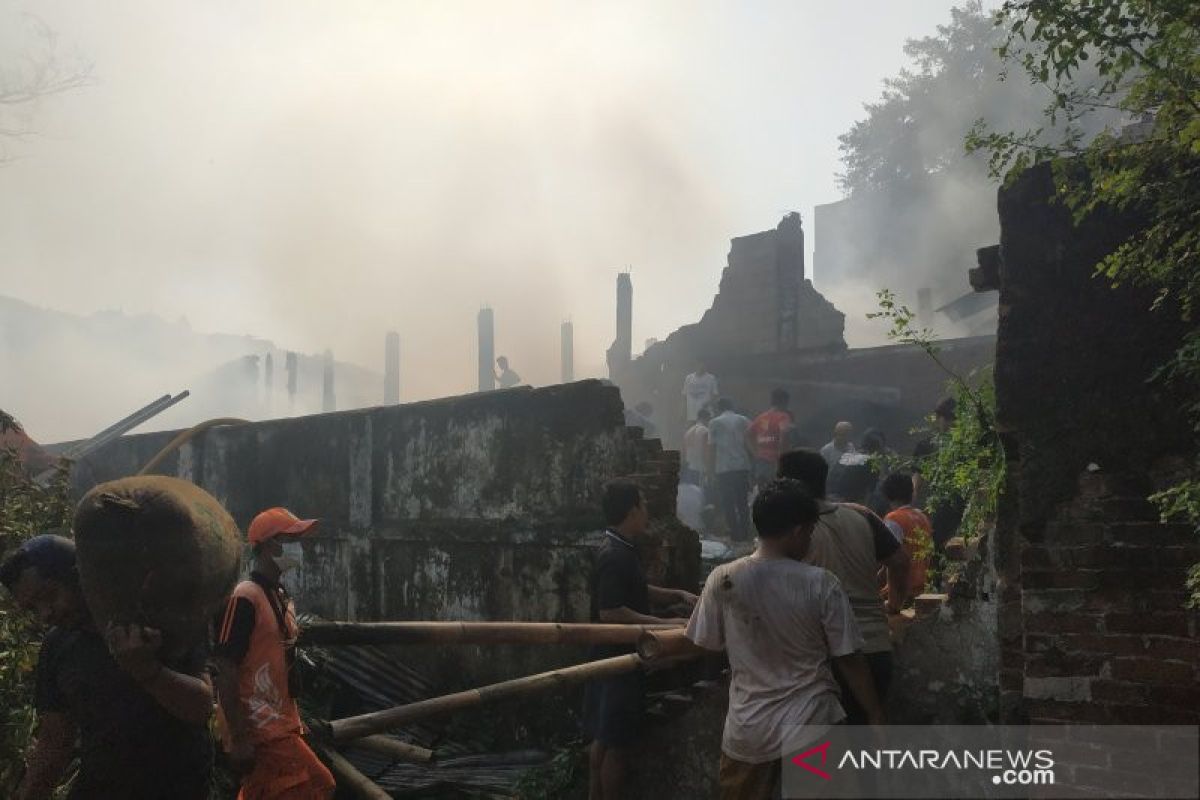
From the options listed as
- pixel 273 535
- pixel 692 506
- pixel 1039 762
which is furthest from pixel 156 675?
pixel 692 506

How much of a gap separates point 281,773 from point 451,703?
0.78 meters

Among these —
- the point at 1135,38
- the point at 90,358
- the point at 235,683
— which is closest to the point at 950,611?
the point at 1135,38

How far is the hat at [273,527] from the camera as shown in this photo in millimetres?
4375

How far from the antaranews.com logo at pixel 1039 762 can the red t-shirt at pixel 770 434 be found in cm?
777

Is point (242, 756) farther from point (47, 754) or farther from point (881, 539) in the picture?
point (881, 539)

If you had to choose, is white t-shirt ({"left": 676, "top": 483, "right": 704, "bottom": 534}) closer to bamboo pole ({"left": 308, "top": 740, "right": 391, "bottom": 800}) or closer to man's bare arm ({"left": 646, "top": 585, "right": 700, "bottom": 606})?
man's bare arm ({"left": 646, "top": 585, "right": 700, "bottom": 606})

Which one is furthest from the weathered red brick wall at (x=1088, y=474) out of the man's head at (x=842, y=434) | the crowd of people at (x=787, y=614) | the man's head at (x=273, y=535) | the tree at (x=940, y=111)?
the tree at (x=940, y=111)

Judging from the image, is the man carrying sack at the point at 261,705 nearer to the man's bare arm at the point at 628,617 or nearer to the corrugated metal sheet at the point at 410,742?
the man's bare arm at the point at 628,617

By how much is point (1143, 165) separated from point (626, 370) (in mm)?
23401

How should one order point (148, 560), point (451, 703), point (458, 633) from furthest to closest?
point (451, 703) < point (458, 633) < point (148, 560)

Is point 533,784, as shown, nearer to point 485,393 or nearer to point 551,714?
point 551,714

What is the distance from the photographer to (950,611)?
4.61 metres

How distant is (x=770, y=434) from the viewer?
38.2 feet

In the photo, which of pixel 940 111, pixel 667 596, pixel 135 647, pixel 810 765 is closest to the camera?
pixel 135 647
